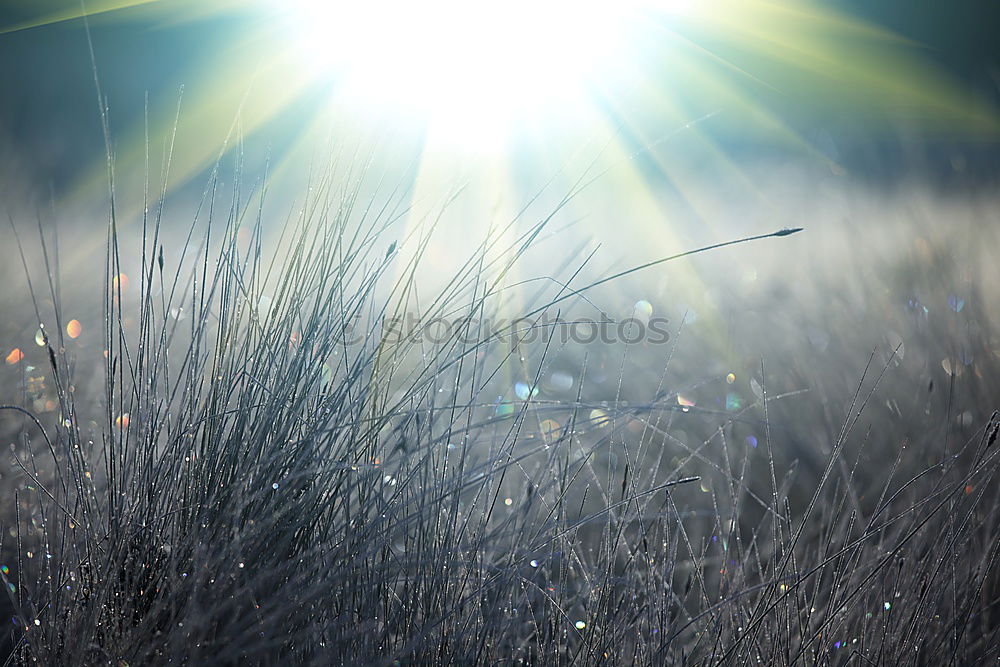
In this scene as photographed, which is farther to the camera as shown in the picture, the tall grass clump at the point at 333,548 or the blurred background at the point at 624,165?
the blurred background at the point at 624,165

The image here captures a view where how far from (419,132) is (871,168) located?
3.16 metres

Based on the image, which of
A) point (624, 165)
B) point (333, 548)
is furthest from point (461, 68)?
point (624, 165)

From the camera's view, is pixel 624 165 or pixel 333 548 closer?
pixel 333 548

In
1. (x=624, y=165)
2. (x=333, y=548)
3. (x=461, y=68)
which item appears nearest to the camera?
(x=333, y=548)

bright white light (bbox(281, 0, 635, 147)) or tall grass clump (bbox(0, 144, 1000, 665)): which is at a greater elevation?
bright white light (bbox(281, 0, 635, 147))

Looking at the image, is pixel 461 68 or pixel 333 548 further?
pixel 461 68

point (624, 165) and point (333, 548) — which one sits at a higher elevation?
point (333, 548)

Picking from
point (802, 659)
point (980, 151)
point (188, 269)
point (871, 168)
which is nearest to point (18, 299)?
point (188, 269)

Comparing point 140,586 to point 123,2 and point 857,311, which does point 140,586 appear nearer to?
point 857,311

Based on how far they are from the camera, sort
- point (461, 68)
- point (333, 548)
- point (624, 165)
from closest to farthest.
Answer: point (333, 548), point (461, 68), point (624, 165)

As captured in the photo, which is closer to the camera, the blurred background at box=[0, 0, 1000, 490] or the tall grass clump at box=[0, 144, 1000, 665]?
the tall grass clump at box=[0, 144, 1000, 665]

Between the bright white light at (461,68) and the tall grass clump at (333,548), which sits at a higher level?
the bright white light at (461,68)

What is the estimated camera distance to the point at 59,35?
484 inches

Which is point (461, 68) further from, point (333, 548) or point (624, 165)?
point (624, 165)
